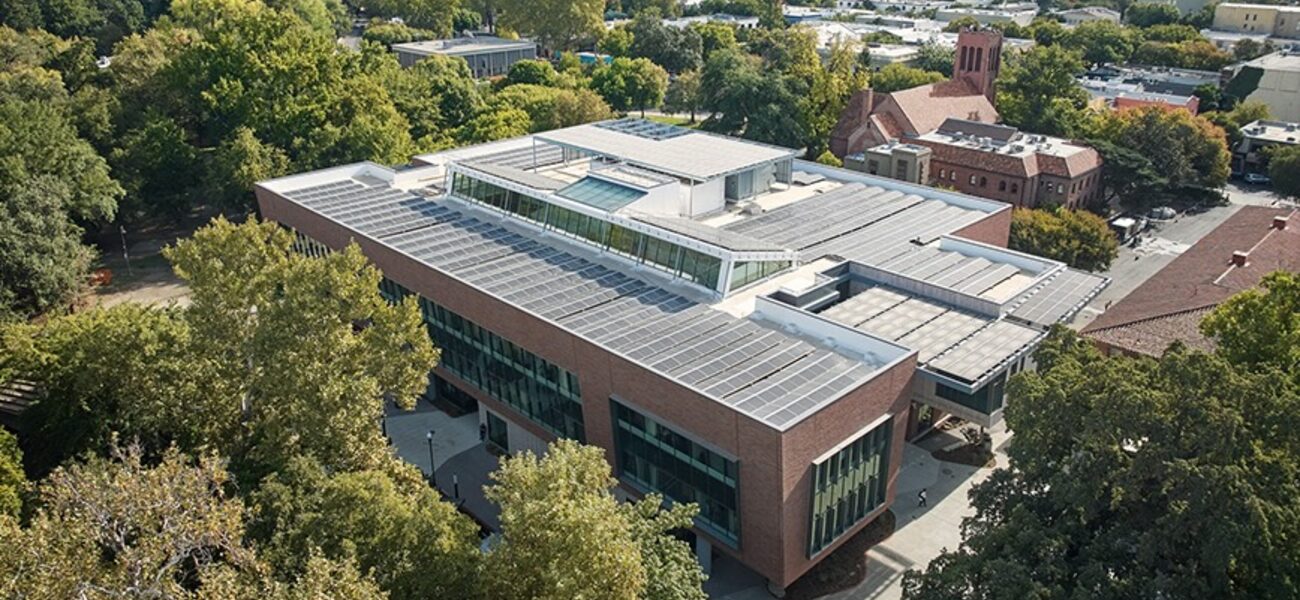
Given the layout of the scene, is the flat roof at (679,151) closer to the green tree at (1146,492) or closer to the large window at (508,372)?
the large window at (508,372)

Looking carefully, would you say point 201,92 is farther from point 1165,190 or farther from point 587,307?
point 1165,190

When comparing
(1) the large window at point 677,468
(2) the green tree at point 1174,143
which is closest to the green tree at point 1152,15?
(2) the green tree at point 1174,143

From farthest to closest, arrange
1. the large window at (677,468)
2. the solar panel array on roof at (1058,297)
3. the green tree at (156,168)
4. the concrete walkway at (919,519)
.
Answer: the green tree at (156,168), the solar panel array on roof at (1058,297), the concrete walkway at (919,519), the large window at (677,468)

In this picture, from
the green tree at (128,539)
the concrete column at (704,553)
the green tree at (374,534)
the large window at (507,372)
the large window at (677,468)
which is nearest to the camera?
the green tree at (128,539)

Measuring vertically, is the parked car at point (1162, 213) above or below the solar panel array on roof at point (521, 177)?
below

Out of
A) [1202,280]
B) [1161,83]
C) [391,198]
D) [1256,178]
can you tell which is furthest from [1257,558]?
[1161,83]
